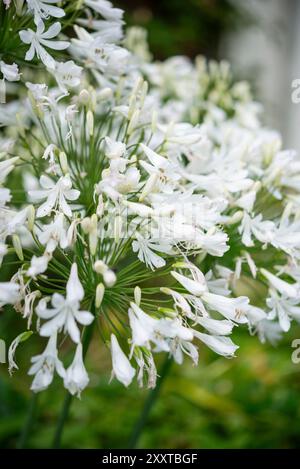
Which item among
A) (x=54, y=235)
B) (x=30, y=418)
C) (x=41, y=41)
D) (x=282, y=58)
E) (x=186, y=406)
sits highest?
(x=41, y=41)

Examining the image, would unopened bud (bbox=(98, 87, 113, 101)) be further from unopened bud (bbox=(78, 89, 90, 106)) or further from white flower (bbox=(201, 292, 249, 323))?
white flower (bbox=(201, 292, 249, 323))

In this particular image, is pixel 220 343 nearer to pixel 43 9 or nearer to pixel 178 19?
pixel 43 9

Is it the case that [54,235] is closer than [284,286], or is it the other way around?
[54,235]

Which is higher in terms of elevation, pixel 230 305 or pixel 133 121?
pixel 133 121

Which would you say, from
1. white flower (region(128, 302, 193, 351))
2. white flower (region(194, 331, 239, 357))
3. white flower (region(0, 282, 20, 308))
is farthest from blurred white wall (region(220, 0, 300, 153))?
white flower (region(0, 282, 20, 308))

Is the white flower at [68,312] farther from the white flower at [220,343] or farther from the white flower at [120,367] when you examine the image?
the white flower at [220,343]

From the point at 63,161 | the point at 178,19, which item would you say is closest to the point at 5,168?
the point at 63,161
